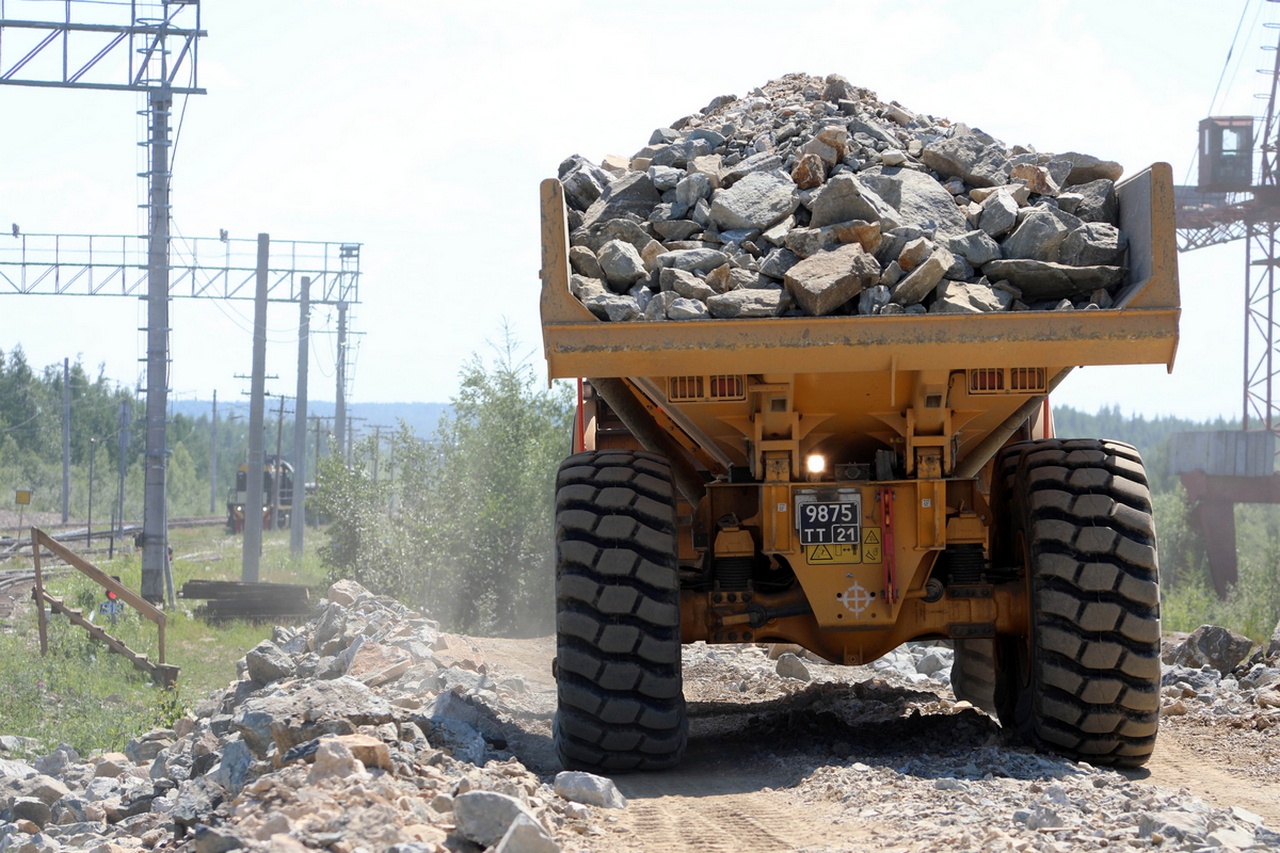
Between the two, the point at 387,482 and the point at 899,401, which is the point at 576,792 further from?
the point at 387,482

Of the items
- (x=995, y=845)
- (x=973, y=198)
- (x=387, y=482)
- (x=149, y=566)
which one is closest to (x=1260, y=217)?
(x=387, y=482)

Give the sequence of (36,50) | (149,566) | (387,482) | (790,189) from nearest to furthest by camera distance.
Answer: (790,189) < (36,50) < (149,566) < (387,482)

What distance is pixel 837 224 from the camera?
6770mm

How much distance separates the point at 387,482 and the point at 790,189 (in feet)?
68.5

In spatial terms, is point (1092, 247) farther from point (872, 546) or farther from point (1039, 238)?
point (872, 546)

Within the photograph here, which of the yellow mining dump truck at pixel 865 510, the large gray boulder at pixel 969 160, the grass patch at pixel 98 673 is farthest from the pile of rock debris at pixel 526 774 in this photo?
the grass patch at pixel 98 673

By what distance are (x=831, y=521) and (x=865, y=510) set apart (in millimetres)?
184

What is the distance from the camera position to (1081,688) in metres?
6.62

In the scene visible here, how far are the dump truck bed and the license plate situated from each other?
89 centimetres

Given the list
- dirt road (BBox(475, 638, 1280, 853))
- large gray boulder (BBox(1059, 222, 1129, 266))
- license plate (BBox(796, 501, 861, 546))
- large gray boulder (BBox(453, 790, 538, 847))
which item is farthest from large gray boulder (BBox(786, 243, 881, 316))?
large gray boulder (BBox(453, 790, 538, 847))

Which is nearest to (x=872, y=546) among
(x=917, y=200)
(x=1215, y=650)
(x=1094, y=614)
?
(x=1094, y=614)

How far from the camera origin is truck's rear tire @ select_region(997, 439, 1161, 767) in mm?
6578

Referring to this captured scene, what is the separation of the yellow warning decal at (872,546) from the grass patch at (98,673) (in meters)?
10.1

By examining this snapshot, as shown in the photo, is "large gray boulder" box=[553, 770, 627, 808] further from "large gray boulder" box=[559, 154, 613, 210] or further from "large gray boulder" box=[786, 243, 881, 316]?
"large gray boulder" box=[559, 154, 613, 210]
